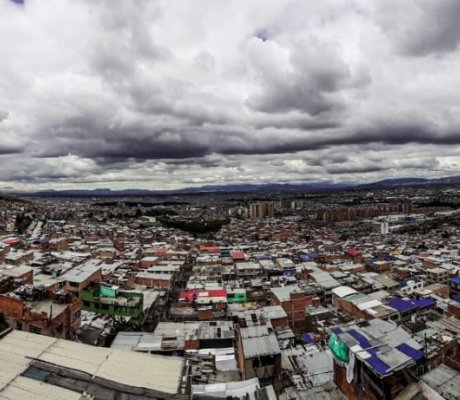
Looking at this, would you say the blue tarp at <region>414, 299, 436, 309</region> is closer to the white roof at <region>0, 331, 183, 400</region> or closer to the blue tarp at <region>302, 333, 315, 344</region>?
the blue tarp at <region>302, 333, 315, 344</region>

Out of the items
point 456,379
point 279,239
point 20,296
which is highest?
point 20,296

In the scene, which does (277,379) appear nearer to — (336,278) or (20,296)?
(20,296)

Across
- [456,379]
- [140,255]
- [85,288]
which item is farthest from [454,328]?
[140,255]

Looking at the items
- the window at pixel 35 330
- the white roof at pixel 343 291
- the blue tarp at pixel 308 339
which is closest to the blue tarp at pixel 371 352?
the blue tarp at pixel 308 339

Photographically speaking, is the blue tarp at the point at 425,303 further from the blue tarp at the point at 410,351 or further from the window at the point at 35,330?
the window at the point at 35,330

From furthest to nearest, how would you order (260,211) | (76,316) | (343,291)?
(260,211)
(343,291)
(76,316)

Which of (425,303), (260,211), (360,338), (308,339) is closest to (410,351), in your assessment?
(360,338)

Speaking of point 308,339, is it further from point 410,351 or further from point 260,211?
point 260,211
